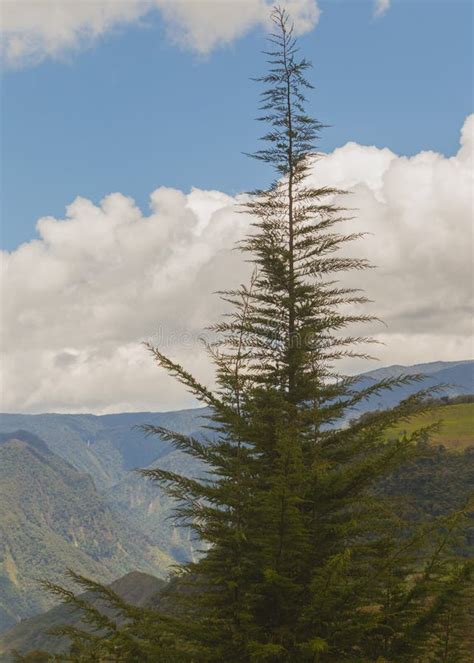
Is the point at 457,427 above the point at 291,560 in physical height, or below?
below

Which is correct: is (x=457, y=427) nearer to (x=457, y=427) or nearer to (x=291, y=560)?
(x=457, y=427)

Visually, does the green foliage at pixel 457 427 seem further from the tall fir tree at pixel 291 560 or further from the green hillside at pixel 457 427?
the tall fir tree at pixel 291 560

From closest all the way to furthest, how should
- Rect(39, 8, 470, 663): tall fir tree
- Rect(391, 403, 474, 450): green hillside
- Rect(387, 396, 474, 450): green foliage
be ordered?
Rect(39, 8, 470, 663): tall fir tree
Rect(391, 403, 474, 450): green hillside
Rect(387, 396, 474, 450): green foliage

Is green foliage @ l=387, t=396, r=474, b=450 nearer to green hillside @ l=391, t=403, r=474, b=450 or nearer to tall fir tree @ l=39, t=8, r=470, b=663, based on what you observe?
green hillside @ l=391, t=403, r=474, b=450

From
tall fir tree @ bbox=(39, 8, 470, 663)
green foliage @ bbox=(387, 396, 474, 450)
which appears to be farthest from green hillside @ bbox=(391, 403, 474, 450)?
tall fir tree @ bbox=(39, 8, 470, 663)

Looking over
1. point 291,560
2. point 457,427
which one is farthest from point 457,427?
point 291,560

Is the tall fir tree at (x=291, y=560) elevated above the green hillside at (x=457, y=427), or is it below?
above

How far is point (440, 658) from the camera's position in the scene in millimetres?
8078

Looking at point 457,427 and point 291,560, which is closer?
point 291,560

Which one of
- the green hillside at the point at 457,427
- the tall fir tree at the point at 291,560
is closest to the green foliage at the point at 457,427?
the green hillside at the point at 457,427

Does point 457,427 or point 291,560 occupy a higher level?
point 291,560

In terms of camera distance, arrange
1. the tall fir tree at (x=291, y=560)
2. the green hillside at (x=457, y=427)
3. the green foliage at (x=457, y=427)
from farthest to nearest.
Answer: the green foliage at (x=457, y=427), the green hillside at (x=457, y=427), the tall fir tree at (x=291, y=560)

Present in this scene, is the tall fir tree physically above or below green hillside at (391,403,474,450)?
above

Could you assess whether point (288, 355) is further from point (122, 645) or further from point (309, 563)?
point (122, 645)
